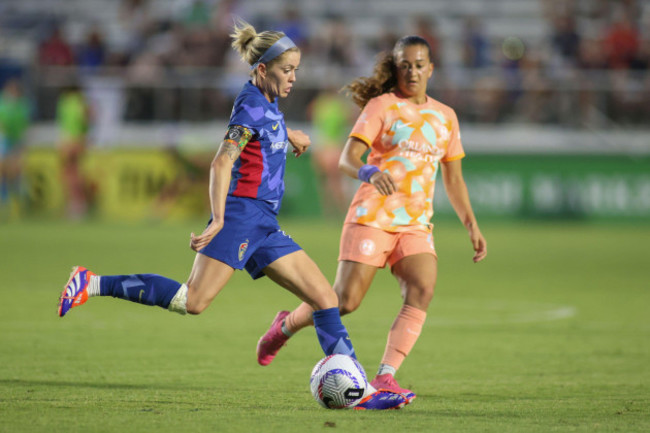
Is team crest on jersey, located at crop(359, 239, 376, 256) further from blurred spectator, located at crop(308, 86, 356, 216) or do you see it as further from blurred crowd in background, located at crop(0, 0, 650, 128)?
blurred crowd in background, located at crop(0, 0, 650, 128)

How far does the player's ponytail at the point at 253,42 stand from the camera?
585cm

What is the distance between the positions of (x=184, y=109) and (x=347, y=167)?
636 inches

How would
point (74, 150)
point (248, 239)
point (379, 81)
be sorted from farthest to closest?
point (74, 150) < point (379, 81) < point (248, 239)

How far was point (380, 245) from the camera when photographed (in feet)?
20.5

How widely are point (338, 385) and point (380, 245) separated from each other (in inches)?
43.1

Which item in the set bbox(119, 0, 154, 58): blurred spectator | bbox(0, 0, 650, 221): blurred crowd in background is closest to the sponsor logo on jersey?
bbox(0, 0, 650, 221): blurred crowd in background

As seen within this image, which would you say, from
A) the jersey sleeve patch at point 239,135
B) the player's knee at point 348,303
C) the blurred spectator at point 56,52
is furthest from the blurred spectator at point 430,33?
the jersey sleeve patch at point 239,135

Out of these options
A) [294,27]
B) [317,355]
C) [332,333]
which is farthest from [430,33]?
[332,333]

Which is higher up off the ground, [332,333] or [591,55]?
[591,55]

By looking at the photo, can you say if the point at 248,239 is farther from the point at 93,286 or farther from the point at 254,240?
the point at 93,286

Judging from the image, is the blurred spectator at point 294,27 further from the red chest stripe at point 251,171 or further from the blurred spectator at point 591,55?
the red chest stripe at point 251,171

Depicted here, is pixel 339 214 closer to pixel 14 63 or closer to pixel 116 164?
pixel 116 164

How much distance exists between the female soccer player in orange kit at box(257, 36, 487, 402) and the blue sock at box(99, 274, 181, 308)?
1.03 m

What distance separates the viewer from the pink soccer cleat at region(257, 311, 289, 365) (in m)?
6.56
